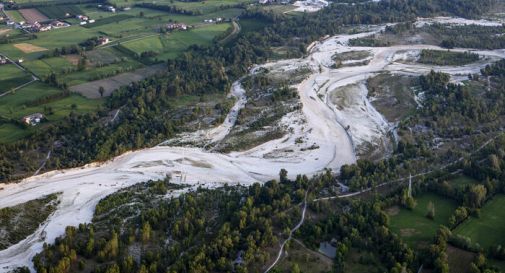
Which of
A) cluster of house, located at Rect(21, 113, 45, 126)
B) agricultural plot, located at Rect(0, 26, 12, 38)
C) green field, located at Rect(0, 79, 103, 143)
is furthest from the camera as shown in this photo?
agricultural plot, located at Rect(0, 26, 12, 38)

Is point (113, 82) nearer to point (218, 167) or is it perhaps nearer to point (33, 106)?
point (33, 106)

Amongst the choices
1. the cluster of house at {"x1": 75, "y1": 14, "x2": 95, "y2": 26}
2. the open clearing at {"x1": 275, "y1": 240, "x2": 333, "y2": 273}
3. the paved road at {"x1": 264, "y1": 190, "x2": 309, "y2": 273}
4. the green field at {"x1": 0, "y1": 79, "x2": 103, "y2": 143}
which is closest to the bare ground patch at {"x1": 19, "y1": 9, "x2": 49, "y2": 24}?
the cluster of house at {"x1": 75, "y1": 14, "x2": 95, "y2": 26}

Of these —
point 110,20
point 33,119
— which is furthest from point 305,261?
point 110,20

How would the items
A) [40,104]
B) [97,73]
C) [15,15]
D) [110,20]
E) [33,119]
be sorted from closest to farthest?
[33,119]
[40,104]
[97,73]
[110,20]
[15,15]

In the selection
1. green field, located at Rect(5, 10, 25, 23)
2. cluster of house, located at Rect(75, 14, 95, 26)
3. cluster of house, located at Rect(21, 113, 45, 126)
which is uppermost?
green field, located at Rect(5, 10, 25, 23)

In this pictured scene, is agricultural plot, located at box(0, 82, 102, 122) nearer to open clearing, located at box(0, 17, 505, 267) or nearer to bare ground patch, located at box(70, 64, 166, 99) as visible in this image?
open clearing, located at box(0, 17, 505, 267)

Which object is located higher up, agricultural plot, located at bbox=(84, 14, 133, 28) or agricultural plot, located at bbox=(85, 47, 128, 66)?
agricultural plot, located at bbox=(84, 14, 133, 28)
